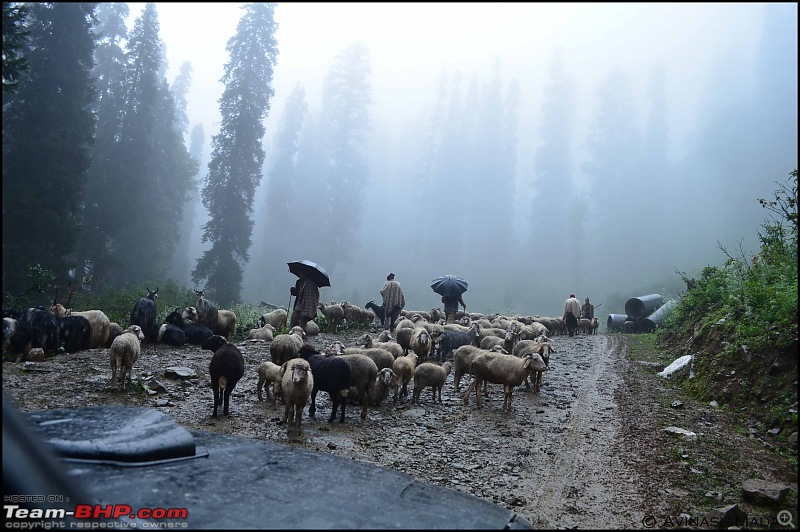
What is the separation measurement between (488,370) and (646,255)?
75.3 meters

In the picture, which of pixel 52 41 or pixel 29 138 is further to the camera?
pixel 52 41

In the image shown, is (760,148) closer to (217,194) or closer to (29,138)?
(217,194)

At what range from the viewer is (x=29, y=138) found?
823 centimetres

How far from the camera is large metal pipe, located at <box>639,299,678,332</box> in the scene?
23536 millimetres

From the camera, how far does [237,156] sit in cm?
3306

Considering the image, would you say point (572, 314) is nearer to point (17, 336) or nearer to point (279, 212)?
point (17, 336)

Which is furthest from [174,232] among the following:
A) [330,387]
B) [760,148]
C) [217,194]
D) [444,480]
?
[760,148]

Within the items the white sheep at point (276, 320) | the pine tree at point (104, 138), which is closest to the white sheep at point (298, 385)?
the white sheep at point (276, 320)

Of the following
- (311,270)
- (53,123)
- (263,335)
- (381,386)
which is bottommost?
(381,386)

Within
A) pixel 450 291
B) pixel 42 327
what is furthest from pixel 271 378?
pixel 450 291
